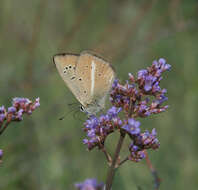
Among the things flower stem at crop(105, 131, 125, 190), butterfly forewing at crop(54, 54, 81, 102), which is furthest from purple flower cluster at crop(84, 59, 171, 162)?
butterfly forewing at crop(54, 54, 81, 102)

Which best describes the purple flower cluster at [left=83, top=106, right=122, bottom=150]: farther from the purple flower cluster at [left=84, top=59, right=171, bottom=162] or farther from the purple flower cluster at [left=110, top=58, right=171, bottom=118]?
the purple flower cluster at [left=110, top=58, right=171, bottom=118]

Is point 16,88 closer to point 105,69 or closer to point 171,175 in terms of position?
point 105,69

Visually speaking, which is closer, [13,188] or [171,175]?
[13,188]

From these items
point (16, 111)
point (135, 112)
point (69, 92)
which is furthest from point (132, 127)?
point (69, 92)

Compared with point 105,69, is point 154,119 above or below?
above

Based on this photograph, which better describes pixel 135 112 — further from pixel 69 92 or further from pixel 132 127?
pixel 69 92

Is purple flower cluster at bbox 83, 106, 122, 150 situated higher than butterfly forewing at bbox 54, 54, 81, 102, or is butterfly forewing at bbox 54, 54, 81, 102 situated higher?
butterfly forewing at bbox 54, 54, 81, 102

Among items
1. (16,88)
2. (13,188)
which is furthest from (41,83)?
(13,188)
